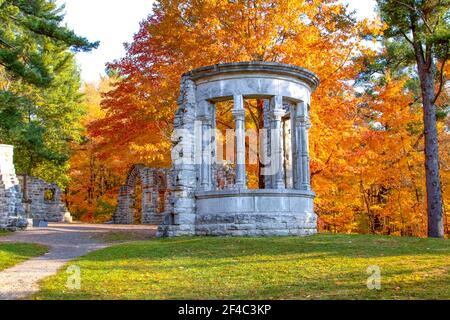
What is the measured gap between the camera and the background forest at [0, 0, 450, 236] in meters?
17.0

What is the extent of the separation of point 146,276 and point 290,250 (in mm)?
3505

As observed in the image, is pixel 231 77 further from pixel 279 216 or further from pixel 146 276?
pixel 146 276

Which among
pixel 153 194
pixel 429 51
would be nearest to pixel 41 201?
pixel 153 194

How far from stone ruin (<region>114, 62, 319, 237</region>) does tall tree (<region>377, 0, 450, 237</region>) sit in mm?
3937

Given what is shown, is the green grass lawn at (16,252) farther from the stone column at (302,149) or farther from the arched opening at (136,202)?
the arched opening at (136,202)

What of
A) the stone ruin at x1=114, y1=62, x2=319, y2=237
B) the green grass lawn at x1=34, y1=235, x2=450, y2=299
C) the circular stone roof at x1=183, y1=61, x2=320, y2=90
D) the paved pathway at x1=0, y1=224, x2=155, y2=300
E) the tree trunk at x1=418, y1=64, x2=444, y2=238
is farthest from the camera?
the tree trunk at x1=418, y1=64, x2=444, y2=238

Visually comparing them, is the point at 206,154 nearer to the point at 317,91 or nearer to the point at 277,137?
the point at 277,137

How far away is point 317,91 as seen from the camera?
1761 centimetres

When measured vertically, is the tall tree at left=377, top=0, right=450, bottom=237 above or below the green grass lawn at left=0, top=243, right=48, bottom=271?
above

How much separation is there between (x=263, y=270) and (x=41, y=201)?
934 inches

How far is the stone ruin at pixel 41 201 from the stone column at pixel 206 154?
16.8 meters

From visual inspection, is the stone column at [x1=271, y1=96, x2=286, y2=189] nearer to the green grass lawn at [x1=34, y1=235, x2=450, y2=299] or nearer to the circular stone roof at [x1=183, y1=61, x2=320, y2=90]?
the circular stone roof at [x1=183, y1=61, x2=320, y2=90]

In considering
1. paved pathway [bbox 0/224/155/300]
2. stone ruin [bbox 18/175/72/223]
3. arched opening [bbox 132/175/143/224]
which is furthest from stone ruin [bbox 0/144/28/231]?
stone ruin [bbox 18/175/72/223]

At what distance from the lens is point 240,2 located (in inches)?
664
